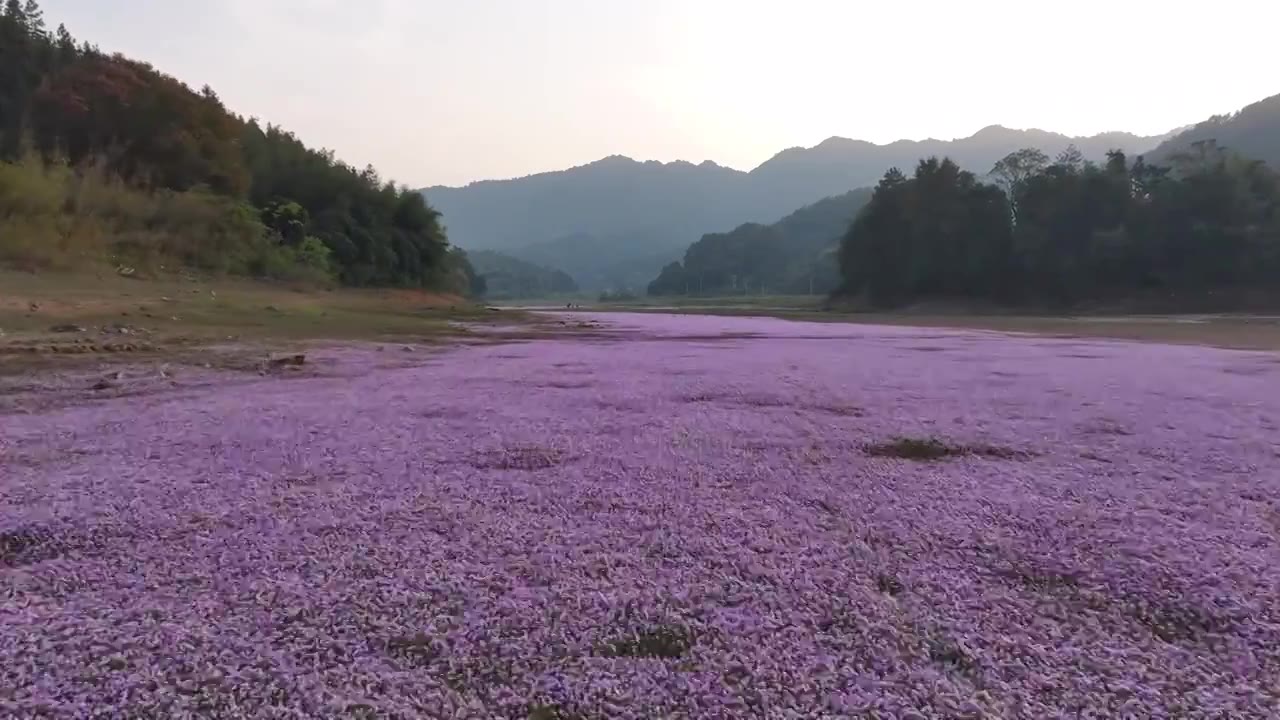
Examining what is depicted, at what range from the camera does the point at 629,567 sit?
102 inches

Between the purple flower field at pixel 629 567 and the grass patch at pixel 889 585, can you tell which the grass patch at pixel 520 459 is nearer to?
the purple flower field at pixel 629 567

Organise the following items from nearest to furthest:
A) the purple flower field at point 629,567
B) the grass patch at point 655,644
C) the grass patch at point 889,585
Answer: the purple flower field at point 629,567
the grass patch at point 655,644
the grass patch at point 889,585

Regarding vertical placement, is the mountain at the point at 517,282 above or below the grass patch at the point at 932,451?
above

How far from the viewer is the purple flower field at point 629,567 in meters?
1.81

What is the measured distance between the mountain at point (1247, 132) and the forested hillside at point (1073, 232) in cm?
5299

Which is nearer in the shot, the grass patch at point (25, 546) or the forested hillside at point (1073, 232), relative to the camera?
the grass patch at point (25, 546)

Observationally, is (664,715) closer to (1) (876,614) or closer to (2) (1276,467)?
(1) (876,614)

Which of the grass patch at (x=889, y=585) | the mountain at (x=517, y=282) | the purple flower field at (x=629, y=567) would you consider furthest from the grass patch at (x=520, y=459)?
the mountain at (x=517, y=282)

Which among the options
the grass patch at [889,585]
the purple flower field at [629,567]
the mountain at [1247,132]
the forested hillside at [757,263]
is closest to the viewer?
the purple flower field at [629,567]

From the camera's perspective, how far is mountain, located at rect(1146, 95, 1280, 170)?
101438 millimetres

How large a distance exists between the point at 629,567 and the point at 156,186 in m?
34.7

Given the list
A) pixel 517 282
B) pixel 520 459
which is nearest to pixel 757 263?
pixel 517 282

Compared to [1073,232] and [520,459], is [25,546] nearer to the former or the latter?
[520,459]

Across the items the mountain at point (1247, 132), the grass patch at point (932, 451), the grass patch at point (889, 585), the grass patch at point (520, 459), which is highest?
the mountain at point (1247, 132)
